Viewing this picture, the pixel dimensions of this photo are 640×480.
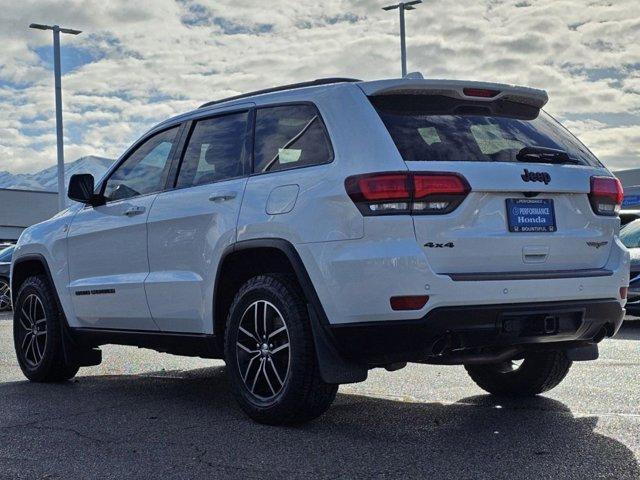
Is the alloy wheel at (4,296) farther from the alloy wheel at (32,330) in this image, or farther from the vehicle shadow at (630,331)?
the vehicle shadow at (630,331)

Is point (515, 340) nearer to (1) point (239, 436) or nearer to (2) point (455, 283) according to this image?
(2) point (455, 283)

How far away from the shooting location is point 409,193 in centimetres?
476

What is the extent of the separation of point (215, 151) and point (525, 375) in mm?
2430

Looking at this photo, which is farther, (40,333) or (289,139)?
(40,333)

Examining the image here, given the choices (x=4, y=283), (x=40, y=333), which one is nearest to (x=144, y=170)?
(x=40, y=333)

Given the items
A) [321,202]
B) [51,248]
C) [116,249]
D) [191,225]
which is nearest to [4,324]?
[51,248]

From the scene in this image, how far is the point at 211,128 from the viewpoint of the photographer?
20.6 feet

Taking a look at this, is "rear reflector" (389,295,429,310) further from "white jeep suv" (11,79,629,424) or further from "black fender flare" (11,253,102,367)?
"black fender flare" (11,253,102,367)

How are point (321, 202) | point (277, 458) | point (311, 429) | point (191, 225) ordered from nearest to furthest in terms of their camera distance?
point (277, 458)
point (321, 202)
point (311, 429)
point (191, 225)

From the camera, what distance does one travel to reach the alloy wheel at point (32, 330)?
25.0 feet

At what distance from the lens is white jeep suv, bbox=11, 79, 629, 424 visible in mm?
4777

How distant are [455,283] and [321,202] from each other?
81cm

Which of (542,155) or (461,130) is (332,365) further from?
(542,155)

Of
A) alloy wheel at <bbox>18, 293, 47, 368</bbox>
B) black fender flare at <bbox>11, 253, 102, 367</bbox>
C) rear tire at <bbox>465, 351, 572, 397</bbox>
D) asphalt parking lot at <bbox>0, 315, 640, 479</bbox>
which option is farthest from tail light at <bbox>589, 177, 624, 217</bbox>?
alloy wheel at <bbox>18, 293, 47, 368</bbox>
